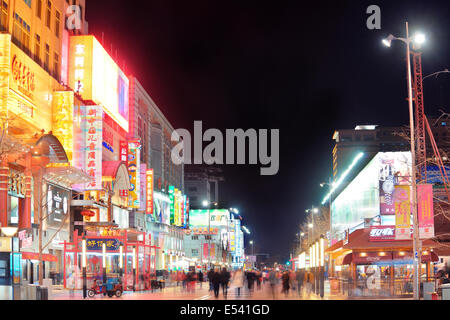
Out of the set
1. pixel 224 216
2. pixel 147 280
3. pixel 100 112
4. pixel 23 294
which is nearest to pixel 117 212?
pixel 100 112

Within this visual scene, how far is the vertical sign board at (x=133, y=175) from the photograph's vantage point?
78.8 m

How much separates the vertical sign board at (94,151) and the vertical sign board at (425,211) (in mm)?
35537

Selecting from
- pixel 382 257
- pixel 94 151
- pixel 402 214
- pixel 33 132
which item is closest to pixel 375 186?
pixel 382 257

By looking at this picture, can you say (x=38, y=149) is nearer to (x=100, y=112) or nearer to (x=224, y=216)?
(x=100, y=112)

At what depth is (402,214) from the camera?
1371 inches

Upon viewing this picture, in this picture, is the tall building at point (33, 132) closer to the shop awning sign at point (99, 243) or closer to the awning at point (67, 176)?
the awning at point (67, 176)

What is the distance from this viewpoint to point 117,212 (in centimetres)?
8094

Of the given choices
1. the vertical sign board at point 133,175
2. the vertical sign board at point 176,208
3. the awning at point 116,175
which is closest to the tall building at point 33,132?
the awning at point 116,175

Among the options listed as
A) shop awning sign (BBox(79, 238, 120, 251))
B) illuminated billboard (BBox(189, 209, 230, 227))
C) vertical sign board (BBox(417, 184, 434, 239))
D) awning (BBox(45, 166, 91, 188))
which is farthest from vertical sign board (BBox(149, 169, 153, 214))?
illuminated billboard (BBox(189, 209, 230, 227))

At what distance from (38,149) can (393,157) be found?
35208mm

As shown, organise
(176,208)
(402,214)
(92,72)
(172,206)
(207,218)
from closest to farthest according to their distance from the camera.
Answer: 1. (402,214)
2. (92,72)
3. (172,206)
4. (176,208)
5. (207,218)

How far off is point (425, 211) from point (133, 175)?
49.5 meters

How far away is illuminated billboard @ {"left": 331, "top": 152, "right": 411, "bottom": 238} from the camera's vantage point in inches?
2421

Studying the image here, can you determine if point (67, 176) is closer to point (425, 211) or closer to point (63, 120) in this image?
point (63, 120)
